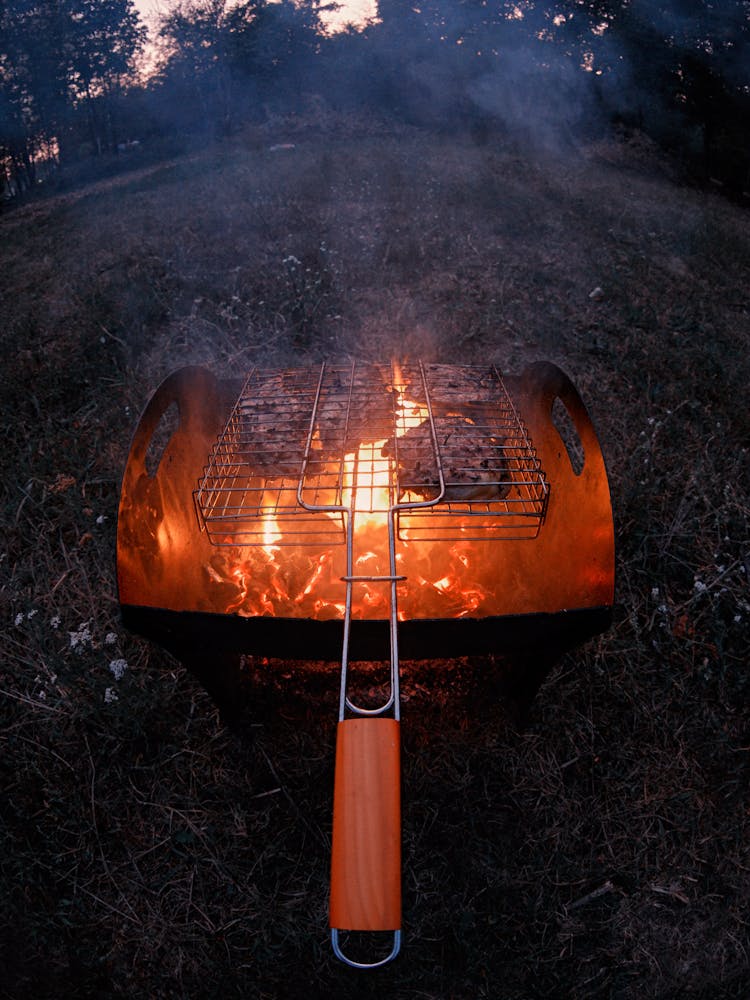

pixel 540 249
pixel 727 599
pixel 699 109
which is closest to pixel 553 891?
pixel 727 599

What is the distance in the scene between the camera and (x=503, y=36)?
369 inches

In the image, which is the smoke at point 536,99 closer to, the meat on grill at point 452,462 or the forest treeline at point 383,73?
the forest treeline at point 383,73

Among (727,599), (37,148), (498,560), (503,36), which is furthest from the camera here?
(37,148)

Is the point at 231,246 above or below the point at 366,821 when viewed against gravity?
above

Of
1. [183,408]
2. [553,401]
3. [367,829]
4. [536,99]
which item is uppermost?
[536,99]

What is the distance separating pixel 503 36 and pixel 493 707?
12.1 m

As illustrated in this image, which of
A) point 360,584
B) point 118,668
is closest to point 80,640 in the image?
point 118,668

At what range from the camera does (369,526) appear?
2.52m

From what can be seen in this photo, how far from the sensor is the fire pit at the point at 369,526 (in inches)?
64.7

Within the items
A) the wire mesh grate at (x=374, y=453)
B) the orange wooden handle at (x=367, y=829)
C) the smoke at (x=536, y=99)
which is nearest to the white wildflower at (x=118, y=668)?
the wire mesh grate at (x=374, y=453)

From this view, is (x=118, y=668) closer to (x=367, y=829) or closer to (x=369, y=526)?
(x=369, y=526)

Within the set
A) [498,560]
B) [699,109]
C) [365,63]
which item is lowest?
[498,560]

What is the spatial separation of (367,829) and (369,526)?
156cm

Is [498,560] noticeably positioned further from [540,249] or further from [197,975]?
[540,249]
